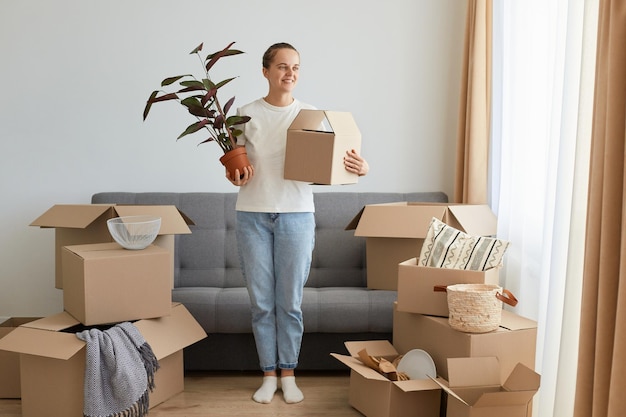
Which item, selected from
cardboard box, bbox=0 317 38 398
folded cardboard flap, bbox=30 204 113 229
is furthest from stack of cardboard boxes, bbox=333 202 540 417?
cardboard box, bbox=0 317 38 398

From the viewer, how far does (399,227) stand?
122 inches

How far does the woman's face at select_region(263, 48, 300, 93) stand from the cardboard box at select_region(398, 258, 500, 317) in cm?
85

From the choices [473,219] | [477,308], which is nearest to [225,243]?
[473,219]

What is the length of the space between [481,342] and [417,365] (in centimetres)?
31

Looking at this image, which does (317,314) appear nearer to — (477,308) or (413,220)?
(413,220)

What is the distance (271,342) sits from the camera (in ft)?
9.51

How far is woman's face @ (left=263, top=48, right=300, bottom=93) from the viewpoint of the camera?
8.89ft

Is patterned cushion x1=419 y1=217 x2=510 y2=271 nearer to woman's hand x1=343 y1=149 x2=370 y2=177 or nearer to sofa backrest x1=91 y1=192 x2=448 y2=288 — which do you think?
woman's hand x1=343 y1=149 x2=370 y2=177

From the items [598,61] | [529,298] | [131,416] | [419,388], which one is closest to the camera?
[598,61]

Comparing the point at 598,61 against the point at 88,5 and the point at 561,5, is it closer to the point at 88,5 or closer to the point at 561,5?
the point at 561,5

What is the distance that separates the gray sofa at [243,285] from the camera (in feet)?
10.3

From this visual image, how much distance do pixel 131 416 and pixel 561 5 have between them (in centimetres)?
219

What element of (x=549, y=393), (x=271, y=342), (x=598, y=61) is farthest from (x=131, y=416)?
(x=598, y=61)

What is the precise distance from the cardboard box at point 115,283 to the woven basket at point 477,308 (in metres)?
1.16
